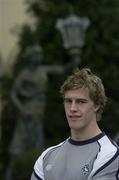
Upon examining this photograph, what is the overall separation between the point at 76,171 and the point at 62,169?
84 mm

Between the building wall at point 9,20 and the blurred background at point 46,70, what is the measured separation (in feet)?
1.01

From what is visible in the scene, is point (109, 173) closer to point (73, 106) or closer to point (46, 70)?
point (73, 106)

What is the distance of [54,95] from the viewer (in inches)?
531

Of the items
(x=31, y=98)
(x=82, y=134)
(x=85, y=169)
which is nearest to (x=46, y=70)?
(x=31, y=98)

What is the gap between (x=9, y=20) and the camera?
15.2 m

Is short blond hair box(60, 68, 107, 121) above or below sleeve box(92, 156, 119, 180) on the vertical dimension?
above

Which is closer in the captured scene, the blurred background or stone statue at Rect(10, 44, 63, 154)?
stone statue at Rect(10, 44, 63, 154)

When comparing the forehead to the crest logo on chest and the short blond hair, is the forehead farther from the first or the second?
the crest logo on chest

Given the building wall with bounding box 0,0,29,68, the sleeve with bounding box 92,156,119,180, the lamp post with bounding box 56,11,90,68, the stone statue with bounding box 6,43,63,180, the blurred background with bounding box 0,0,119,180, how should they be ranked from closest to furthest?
1. the sleeve with bounding box 92,156,119,180
2. the lamp post with bounding box 56,11,90,68
3. the stone statue with bounding box 6,43,63,180
4. the blurred background with bounding box 0,0,119,180
5. the building wall with bounding box 0,0,29,68

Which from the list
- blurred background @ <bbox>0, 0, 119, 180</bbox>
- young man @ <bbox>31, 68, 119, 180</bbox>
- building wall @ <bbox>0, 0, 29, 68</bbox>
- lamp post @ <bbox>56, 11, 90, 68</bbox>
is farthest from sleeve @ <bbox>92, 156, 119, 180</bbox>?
building wall @ <bbox>0, 0, 29, 68</bbox>

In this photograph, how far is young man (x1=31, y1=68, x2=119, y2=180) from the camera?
150 inches

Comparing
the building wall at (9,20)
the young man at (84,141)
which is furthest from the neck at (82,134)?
the building wall at (9,20)

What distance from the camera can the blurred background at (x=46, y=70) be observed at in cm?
1277

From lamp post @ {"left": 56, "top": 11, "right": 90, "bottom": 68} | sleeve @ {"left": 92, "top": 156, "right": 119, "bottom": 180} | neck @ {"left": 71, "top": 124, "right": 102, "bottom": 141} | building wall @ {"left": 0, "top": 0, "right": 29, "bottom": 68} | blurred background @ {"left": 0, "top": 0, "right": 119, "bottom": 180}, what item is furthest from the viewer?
building wall @ {"left": 0, "top": 0, "right": 29, "bottom": 68}
